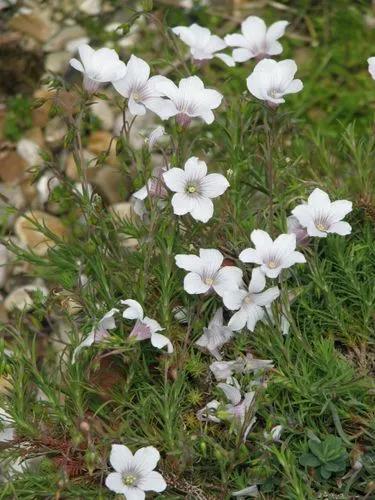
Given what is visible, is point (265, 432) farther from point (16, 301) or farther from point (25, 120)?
point (25, 120)

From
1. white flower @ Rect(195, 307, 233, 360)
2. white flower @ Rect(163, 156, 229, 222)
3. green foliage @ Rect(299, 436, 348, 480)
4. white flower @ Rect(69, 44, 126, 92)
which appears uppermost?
white flower @ Rect(69, 44, 126, 92)

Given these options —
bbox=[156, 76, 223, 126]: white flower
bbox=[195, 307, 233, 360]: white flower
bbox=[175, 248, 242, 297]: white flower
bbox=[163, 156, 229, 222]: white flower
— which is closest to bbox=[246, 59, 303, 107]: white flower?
bbox=[156, 76, 223, 126]: white flower

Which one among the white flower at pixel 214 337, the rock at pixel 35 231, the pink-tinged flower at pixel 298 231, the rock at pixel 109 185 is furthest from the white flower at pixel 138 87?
the rock at pixel 109 185

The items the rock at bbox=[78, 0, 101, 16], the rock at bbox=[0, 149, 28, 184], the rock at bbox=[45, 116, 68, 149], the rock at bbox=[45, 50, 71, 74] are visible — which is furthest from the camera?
the rock at bbox=[78, 0, 101, 16]

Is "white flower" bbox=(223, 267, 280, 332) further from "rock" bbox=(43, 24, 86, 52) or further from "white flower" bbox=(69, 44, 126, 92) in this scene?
"rock" bbox=(43, 24, 86, 52)

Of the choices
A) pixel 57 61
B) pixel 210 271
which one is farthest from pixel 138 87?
pixel 57 61

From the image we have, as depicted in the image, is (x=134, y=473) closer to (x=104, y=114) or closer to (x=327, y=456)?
(x=327, y=456)
